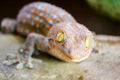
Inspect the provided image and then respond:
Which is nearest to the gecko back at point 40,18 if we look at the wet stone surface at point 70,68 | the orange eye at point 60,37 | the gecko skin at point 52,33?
the gecko skin at point 52,33

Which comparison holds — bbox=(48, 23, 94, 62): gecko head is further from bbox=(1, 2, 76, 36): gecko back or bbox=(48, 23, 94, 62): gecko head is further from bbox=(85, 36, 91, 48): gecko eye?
bbox=(1, 2, 76, 36): gecko back

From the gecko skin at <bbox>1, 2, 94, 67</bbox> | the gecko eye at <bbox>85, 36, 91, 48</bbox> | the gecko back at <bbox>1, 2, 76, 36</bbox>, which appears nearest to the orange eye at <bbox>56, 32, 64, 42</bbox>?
the gecko skin at <bbox>1, 2, 94, 67</bbox>

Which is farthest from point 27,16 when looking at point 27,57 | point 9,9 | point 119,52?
point 9,9

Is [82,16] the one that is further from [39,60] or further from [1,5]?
[39,60]

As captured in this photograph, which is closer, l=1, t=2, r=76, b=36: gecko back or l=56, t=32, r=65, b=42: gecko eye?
l=56, t=32, r=65, b=42: gecko eye

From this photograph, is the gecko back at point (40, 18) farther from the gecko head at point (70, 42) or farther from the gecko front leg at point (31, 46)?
the gecko head at point (70, 42)

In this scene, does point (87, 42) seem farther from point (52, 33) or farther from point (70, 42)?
point (52, 33)
